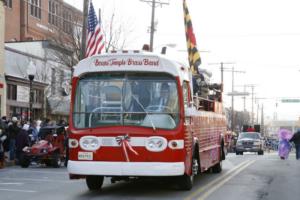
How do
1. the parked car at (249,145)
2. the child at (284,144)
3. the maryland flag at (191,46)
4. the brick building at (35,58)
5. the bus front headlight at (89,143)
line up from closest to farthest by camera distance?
1. the bus front headlight at (89,143)
2. the maryland flag at (191,46)
3. the child at (284,144)
4. the brick building at (35,58)
5. the parked car at (249,145)

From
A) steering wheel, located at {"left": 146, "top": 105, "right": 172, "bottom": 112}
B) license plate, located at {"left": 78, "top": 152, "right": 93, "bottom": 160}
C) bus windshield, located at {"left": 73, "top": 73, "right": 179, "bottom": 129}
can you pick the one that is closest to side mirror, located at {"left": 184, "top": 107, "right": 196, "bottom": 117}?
bus windshield, located at {"left": 73, "top": 73, "right": 179, "bottom": 129}

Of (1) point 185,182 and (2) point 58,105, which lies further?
(2) point 58,105

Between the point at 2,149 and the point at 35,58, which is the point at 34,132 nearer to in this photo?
the point at 2,149

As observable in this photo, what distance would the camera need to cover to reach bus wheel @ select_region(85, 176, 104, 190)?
1307 centimetres

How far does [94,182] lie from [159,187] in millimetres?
1525

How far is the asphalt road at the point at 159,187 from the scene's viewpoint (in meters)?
12.1

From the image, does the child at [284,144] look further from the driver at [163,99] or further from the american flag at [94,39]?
the driver at [163,99]

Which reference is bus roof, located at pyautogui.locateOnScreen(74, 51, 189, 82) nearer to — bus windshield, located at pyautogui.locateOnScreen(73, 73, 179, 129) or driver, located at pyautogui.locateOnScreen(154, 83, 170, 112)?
bus windshield, located at pyautogui.locateOnScreen(73, 73, 179, 129)

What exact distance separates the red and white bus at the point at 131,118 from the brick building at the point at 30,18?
3184cm

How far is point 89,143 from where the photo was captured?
38.7 ft

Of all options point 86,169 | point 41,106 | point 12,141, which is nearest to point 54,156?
point 12,141

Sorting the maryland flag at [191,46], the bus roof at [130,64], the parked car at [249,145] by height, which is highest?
the maryland flag at [191,46]

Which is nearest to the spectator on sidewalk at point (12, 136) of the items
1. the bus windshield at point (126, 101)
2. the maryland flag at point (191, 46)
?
the maryland flag at point (191, 46)

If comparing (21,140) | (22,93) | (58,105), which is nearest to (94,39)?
(21,140)
